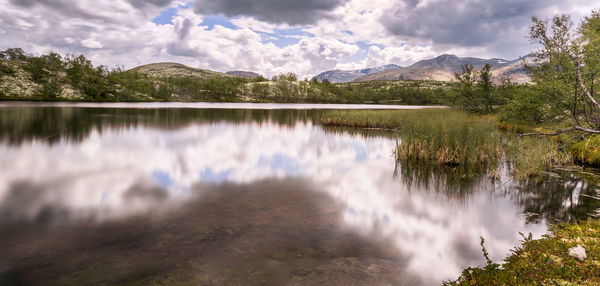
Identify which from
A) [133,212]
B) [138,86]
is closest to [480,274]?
[133,212]

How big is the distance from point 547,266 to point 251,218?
6.49 meters

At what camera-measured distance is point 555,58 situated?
33.7ft

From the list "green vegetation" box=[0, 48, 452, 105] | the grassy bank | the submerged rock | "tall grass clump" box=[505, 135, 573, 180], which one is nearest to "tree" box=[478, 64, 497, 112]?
"green vegetation" box=[0, 48, 452, 105]

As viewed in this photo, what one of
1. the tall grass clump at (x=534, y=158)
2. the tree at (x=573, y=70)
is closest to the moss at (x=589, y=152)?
the tall grass clump at (x=534, y=158)

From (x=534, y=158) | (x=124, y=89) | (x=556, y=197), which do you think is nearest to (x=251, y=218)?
(x=556, y=197)

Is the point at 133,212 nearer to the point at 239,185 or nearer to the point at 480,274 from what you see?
the point at 239,185

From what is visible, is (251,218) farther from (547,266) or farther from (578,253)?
(578,253)

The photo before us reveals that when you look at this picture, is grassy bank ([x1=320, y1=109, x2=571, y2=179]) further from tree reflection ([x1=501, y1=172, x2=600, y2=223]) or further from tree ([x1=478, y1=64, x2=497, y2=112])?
tree ([x1=478, y1=64, x2=497, y2=112])

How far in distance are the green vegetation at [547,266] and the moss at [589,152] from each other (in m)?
12.3

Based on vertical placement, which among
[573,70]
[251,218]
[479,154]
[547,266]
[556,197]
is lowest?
Result: [251,218]

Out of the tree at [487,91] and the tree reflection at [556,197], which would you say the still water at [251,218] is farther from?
the tree at [487,91]

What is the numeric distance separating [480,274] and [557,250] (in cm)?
174

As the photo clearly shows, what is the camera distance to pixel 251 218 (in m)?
8.60

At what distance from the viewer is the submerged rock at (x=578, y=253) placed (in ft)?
17.5
